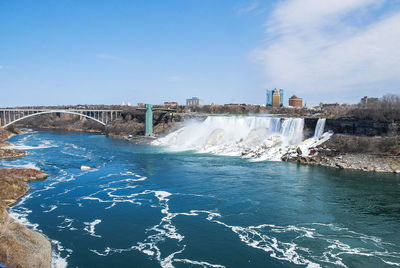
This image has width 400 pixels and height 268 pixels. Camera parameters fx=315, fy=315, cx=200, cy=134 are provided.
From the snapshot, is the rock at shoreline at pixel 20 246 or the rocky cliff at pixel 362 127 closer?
the rock at shoreline at pixel 20 246

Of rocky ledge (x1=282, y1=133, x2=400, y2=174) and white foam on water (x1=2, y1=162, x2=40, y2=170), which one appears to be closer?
rocky ledge (x1=282, y1=133, x2=400, y2=174)

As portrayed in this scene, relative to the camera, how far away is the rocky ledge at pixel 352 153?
24.5 metres

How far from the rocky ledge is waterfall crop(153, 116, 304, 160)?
2.73 meters

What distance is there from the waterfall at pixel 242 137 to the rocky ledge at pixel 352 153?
8.95 feet

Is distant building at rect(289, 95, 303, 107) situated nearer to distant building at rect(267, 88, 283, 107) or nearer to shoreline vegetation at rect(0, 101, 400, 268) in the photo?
distant building at rect(267, 88, 283, 107)

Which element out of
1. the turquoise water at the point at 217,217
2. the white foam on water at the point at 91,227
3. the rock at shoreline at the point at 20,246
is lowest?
the white foam on water at the point at 91,227

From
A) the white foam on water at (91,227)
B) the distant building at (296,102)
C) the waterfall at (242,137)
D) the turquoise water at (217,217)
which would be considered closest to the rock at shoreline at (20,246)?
the turquoise water at (217,217)

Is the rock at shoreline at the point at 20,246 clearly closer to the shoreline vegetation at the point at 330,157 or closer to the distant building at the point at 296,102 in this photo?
the shoreline vegetation at the point at 330,157

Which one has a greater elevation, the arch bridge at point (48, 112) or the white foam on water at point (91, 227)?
the arch bridge at point (48, 112)

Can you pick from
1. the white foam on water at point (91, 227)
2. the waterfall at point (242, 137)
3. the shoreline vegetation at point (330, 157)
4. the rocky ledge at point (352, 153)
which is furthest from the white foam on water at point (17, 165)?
the rocky ledge at point (352, 153)

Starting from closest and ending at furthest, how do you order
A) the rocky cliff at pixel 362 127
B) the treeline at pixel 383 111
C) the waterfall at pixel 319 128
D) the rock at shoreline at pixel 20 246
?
1. the rock at shoreline at pixel 20 246
2. the rocky cliff at pixel 362 127
3. the treeline at pixel 383 111
4. the waterfall at pixel 319 128

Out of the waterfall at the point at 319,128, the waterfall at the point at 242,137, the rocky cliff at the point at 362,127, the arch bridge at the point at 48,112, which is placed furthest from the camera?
the arch bridge at the point at 48,112

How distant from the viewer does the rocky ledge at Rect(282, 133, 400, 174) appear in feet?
80.4

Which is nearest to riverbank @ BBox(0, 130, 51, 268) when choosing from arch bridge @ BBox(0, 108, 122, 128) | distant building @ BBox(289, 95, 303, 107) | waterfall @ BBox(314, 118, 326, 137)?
waterfall @ BBox(314, 118, 326, 137)
